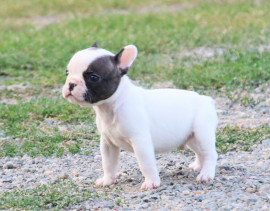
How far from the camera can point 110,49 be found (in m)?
12.6

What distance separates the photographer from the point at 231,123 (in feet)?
28.2

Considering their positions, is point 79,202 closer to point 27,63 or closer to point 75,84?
point 75,84

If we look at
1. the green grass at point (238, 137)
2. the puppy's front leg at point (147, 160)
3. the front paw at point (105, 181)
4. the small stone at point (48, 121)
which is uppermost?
the puppy's front leg at point (147, 160)

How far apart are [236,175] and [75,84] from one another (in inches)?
64.5

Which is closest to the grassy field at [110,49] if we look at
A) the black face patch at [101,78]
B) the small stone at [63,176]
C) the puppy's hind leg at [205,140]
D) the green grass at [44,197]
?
the small stone at [63,176]

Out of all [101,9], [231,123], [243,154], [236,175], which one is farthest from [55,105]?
[101,9]

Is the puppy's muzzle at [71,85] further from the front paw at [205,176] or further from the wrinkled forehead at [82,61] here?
the front paw at [205,176]

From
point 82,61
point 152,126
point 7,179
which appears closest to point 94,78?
point 82,61

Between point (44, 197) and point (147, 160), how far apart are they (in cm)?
82

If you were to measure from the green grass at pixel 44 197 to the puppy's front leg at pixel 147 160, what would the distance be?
0.44 m

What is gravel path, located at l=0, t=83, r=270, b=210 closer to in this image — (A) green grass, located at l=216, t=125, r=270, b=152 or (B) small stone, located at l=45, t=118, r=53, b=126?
(A) green grass, located at l=216, t=125, r=270, b=152

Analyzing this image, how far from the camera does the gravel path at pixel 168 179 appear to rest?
589cm

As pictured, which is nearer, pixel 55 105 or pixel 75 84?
pixel 75 84

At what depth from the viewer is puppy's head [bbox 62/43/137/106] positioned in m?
5.90
